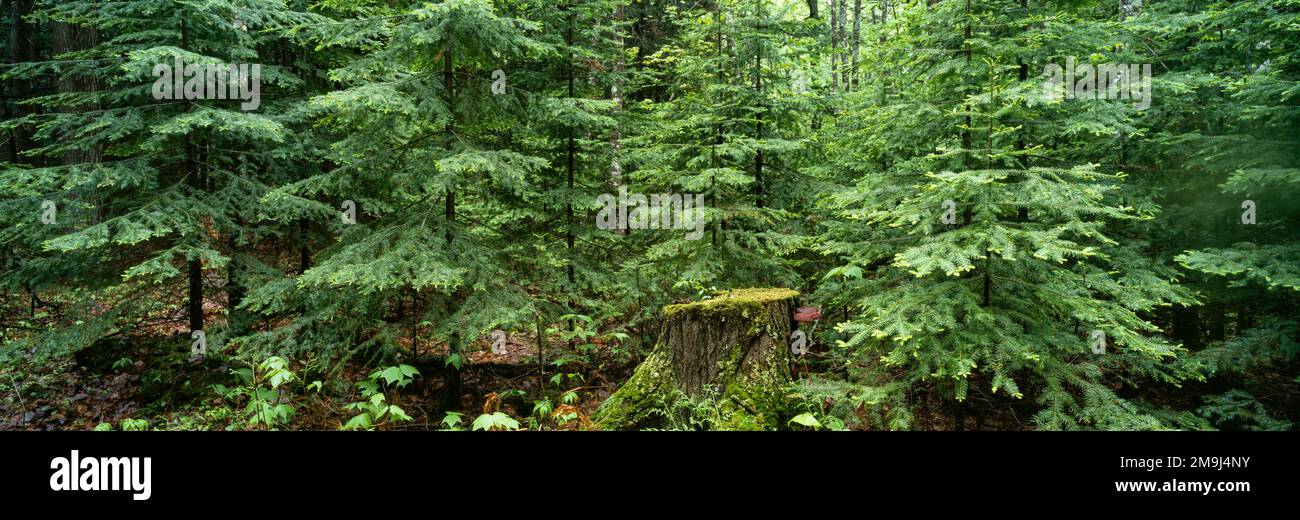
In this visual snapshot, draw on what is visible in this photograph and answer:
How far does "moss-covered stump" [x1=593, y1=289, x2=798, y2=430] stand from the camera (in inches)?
249

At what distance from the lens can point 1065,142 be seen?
27.1ft

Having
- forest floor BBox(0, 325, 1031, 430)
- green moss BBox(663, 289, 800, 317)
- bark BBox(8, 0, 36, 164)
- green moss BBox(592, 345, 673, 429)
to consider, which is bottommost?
forest floor BBox(0, 325, 1031, 430)

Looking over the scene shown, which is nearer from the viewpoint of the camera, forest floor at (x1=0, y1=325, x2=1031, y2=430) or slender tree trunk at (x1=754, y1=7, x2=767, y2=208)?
forest floor at (x1=0, y1=325, x2=1031, y2=430)

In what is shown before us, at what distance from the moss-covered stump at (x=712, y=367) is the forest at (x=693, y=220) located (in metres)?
0.04

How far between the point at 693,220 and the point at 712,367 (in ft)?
8.48

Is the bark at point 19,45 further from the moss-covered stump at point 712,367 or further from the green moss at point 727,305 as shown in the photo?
the green moss at point 727,305

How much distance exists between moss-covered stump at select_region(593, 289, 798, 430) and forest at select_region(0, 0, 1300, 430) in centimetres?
4

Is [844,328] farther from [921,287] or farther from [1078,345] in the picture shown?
[1078,345]

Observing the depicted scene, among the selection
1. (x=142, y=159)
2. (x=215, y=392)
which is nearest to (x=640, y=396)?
(x=215, y=392)

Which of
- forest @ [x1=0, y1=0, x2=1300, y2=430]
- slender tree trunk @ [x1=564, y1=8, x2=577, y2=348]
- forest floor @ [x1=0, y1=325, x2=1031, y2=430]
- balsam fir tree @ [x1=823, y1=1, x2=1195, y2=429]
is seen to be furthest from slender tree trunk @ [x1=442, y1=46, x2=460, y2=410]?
balsam fir tree @ [x1=823, y1=1, x2=1195, y2=429]

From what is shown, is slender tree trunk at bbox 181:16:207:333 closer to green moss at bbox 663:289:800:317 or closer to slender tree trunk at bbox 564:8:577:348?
slender tree trunk at bbox 564:8:577:348

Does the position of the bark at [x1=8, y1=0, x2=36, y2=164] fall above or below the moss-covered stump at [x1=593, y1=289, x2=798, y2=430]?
above

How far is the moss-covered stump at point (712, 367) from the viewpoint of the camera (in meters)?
6.32
